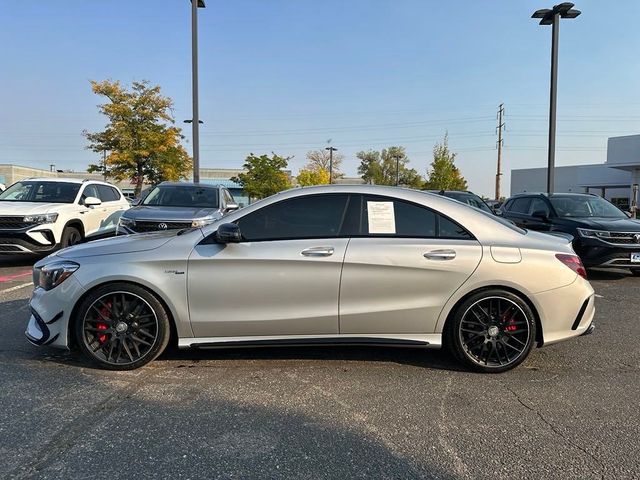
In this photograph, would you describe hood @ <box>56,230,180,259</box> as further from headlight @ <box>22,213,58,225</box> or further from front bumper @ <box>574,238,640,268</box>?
front bumper @ <box>574,238,640,268</box>

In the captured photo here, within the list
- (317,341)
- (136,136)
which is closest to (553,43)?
(317,341)

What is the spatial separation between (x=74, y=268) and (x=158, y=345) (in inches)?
36.7

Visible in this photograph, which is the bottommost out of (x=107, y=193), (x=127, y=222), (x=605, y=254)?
(x=605, y=254)

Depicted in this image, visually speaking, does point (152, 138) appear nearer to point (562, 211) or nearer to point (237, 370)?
point (562, 211)

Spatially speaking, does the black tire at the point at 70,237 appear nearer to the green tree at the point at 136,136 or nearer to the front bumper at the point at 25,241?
the front bumper at the point at 25,241

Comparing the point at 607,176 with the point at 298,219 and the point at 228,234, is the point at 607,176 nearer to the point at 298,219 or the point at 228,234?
the point at 298,219

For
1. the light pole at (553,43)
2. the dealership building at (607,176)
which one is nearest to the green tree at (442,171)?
the dealership building at (607,176)

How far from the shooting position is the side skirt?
13.3 ft

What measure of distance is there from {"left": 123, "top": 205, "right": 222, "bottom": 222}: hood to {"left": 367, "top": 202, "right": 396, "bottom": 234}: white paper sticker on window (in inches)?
192

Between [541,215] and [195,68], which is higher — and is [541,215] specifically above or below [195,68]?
below

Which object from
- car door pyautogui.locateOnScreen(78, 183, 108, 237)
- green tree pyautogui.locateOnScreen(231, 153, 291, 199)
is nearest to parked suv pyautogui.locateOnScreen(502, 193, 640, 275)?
car door pyautogui.locateOnScreen(78, 183, 108, 237)

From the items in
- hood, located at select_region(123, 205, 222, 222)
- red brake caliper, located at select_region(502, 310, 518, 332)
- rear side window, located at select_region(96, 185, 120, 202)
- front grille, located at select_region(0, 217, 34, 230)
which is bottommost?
red brake caliper, located at select_region(502, 310, 518, 332)

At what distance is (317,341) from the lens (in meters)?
4.09

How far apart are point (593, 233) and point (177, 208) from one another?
24.5 ft
